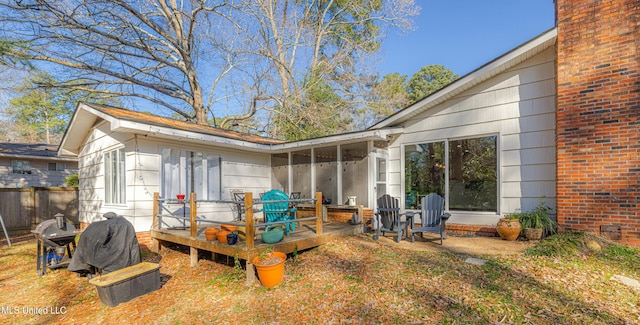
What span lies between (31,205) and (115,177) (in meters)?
5.68

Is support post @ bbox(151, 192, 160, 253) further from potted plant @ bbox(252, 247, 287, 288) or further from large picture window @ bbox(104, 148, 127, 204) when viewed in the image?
potted plant @ bbox(252, 247, 287, 288)

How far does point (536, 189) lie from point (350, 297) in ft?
15.2

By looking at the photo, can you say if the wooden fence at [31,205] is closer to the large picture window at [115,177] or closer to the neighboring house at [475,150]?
the neighboring house at [475,150]

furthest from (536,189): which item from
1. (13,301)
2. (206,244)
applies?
(13,301)

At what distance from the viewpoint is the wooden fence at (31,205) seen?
9.42m

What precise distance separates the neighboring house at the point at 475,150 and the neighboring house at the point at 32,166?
724 cm

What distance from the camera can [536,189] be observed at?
19.2 feet


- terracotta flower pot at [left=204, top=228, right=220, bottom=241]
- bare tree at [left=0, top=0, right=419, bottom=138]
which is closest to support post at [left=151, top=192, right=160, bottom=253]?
terracotta flower pot at [left=204, top=228, right=220, bottom=241]

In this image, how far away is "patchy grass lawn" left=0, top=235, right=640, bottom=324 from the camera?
316cm

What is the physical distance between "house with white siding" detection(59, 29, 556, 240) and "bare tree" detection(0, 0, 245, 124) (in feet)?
16.7

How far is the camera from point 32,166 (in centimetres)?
1437

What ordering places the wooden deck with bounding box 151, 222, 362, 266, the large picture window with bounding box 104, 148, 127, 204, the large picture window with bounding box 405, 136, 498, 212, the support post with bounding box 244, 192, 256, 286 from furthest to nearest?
the large picture window with bounding box 104, 148, 127, 204 → the large picture window with bounding box 405, 136, 498, 212 → the wooden deck with bounding box 151, 222, 362, 266 → the support post with bounding box 244, 192, 256, 286

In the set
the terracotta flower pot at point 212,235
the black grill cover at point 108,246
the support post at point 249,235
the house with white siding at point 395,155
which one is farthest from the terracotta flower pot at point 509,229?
→ the black grill cover at point 108,246

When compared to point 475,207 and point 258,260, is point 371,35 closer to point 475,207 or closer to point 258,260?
point 475,207
